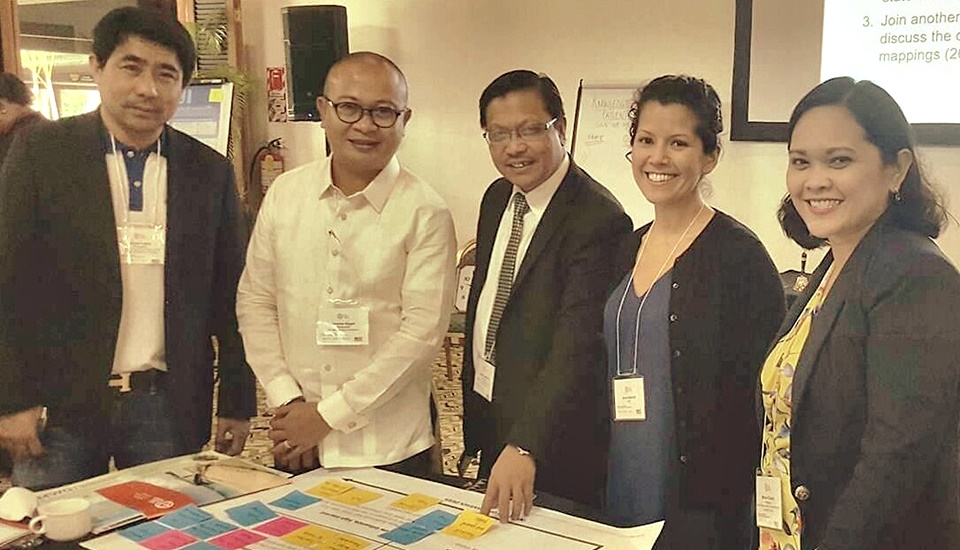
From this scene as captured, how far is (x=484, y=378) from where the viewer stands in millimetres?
2070

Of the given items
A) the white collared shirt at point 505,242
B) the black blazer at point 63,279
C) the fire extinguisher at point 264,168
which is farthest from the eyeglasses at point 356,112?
the fire extinguisher at point 264,168

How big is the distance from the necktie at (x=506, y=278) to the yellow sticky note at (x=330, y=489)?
0.43m

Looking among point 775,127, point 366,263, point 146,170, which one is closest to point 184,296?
point 146,170

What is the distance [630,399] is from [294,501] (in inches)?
28.6

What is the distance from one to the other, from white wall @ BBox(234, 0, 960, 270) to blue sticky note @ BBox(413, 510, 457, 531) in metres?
2.79

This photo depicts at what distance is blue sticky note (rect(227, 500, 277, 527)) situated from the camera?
1.67 metres

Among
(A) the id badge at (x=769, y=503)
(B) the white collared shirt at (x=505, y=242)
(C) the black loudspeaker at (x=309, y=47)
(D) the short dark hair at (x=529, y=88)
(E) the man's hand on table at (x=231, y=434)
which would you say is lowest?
(E) the man's hand on table at (x=231, y=434)

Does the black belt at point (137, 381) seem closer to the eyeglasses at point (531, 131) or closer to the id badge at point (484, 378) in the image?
the id badge at point (484, 378)

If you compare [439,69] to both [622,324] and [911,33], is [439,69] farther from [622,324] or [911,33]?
[622,324]

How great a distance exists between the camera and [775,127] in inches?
155

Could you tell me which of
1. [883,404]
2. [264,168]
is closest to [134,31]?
[883,404]

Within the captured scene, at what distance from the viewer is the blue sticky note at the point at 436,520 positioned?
5.35 ft

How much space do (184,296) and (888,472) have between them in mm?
1555

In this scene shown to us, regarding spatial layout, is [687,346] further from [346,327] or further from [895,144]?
[346,327]
